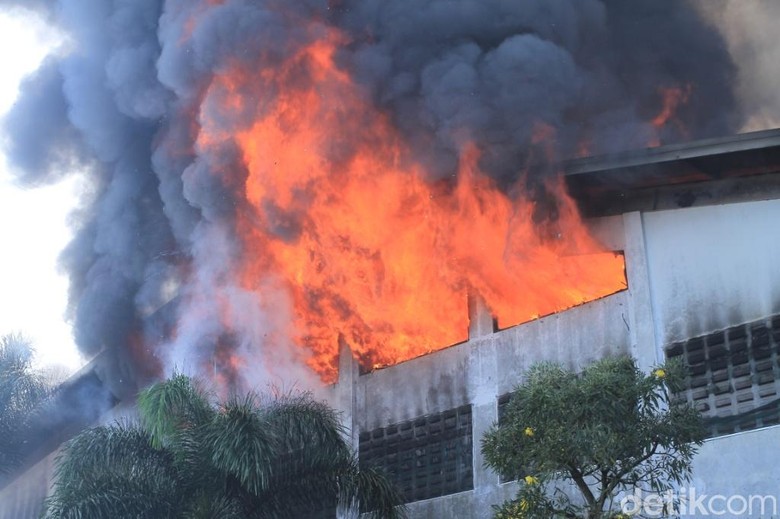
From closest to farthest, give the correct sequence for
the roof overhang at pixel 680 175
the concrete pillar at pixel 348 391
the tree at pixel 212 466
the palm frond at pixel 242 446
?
the palm frond at pixel 242 446, the tree at pixel 212 466, the roof overhang at pixel 680 175, the concrete pillar at pixel 348 391

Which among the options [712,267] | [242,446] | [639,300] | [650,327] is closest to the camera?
[242,446]

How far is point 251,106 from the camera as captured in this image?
2581 cm

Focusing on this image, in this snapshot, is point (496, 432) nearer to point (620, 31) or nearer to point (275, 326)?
point (275, 326)

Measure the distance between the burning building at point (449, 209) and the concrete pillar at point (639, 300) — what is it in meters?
0.05

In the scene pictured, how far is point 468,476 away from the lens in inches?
885

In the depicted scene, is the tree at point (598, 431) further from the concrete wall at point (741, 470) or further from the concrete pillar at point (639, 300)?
the concrete pillar at point (639, 300)

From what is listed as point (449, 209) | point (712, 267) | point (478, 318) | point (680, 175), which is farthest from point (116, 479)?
point (680, 175)

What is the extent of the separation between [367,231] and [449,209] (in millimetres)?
1791

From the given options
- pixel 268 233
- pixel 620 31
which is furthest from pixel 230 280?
pixel 620 31

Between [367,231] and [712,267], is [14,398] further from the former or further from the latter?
[712,267]

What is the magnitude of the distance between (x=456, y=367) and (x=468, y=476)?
2.13 metres

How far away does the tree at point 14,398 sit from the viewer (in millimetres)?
26441

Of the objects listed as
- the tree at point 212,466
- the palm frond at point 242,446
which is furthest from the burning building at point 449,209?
the palm frond at point 242,446

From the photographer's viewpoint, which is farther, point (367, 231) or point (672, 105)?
point (672, 105)
